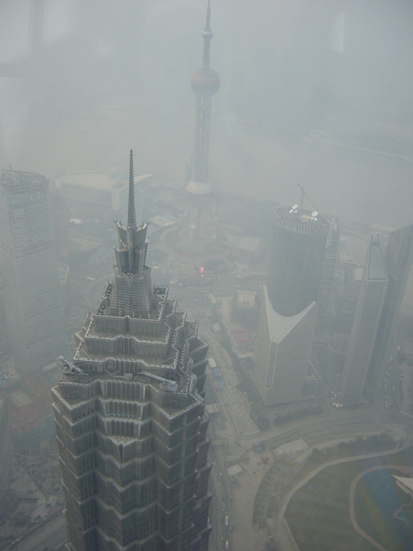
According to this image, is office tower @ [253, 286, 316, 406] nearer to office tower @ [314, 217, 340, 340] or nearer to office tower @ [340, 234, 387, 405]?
office tower @ [340, 234, 387, 405]

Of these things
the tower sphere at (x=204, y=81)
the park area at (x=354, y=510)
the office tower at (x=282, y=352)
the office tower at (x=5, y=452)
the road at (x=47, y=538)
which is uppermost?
the tower sphere at (x=204, y=81)

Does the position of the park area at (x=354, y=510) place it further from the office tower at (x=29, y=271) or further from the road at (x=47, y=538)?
the office tower at (x=29, y=271)

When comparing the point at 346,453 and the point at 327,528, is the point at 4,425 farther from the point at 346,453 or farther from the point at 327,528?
the point at 346,453

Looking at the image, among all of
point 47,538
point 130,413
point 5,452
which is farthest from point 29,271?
point 130,413

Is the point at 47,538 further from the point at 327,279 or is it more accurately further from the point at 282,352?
the point at 327,279

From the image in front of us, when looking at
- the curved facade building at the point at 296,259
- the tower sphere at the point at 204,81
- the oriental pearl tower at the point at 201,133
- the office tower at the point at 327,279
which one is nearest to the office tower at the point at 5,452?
the curved facade building at the point at 296,259

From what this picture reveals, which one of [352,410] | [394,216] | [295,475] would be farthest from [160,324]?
[394,216]
